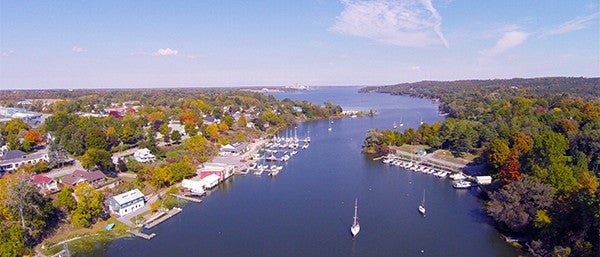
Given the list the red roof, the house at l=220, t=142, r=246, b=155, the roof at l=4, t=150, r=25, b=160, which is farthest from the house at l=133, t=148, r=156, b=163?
the roof at l=4, t=150, r=25, b=160

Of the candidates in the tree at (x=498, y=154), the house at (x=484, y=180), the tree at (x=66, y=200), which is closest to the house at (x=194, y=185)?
the tree at (x=66, y=200)

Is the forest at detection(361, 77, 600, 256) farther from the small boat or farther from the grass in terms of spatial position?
the grass

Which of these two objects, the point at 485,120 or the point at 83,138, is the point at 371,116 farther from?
the point at 83,138

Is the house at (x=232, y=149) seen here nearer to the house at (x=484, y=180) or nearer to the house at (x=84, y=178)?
the house at (x=84, y=178)

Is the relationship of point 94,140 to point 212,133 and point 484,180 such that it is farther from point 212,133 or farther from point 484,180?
point 484,180

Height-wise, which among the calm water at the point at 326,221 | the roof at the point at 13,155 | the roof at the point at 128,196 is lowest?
the calm water at the point at 326,221

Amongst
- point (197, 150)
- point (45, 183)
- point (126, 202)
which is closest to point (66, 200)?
point (126, 202)

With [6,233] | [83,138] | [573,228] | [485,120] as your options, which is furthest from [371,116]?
[6,233]
